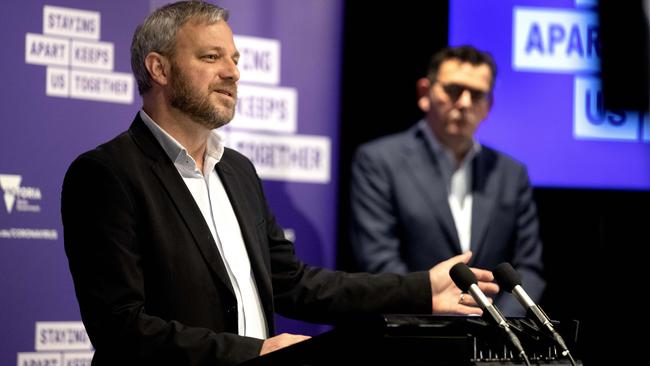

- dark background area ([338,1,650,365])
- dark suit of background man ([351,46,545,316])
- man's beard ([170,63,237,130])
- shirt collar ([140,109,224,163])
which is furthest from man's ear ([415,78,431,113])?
shirt collar ([140,109,224,163])

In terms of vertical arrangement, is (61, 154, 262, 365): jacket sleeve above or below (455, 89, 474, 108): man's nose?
below

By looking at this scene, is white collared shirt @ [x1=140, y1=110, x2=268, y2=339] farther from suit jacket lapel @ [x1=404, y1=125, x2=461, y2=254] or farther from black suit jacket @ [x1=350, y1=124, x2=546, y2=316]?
suit jacket lapel @ [x1=404, y1=125, x2=461, y2=254]

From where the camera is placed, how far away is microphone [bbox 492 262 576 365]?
2514 millimetres

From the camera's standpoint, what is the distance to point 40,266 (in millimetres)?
4750

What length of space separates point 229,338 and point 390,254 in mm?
2257

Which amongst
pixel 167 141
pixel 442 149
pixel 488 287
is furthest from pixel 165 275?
pixel 442 149

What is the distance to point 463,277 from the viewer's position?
2.72m

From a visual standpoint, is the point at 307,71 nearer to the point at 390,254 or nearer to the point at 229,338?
the point at 390,254

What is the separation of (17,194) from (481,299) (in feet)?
9.22

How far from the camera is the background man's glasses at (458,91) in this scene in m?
5.28

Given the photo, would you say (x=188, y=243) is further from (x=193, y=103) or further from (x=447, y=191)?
(x=447, y=191)

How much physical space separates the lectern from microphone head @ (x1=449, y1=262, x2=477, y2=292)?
210mm

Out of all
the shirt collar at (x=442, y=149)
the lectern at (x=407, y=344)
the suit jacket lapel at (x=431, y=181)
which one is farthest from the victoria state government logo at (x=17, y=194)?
the lectern at (x=407, y=344)

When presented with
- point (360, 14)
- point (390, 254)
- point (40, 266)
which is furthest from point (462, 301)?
point (360, 14)
